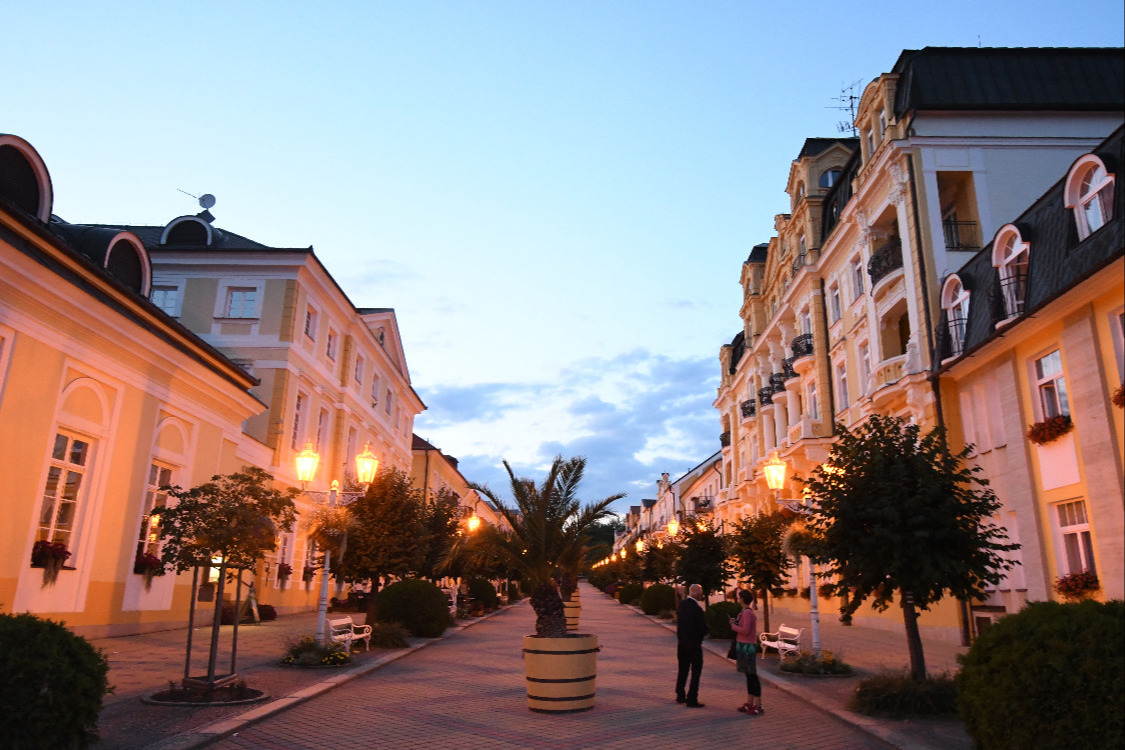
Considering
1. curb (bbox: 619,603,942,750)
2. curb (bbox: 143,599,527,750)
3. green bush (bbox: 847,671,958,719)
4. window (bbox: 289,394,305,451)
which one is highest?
window (bbox: 289,394,305,451)

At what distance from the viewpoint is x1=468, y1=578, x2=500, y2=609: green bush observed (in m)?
35.1

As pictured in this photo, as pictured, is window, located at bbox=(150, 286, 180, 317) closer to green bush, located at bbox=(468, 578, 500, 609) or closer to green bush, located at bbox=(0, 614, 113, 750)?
green bush, located at bbox=(468, 578, 500, 609)

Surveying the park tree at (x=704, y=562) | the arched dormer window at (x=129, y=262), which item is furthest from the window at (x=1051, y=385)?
the arched dormer window at (x=129, y=262)

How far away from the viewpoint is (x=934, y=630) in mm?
20109

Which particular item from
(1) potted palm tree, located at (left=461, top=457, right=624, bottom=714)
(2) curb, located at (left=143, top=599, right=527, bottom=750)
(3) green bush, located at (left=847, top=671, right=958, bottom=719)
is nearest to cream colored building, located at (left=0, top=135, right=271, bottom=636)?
(2) curb, located at (left=143, top=599, right=527, bottom=750)

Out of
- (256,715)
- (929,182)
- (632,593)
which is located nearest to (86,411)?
(256,715)

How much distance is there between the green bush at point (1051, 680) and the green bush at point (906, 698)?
3.09 metres

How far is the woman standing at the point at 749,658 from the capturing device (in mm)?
10219

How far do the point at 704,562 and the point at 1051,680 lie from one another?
1752 cm

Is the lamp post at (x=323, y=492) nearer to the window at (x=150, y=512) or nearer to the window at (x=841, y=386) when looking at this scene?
the window at (x=150, y=512)

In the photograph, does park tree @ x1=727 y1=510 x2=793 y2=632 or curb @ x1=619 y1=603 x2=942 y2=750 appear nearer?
curb @ x1=619 y1=603 x2=942 y2=750

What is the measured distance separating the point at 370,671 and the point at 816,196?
84.0 feet

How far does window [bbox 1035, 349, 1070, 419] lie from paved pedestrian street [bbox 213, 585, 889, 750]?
8574 mm

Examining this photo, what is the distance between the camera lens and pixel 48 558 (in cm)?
1413
